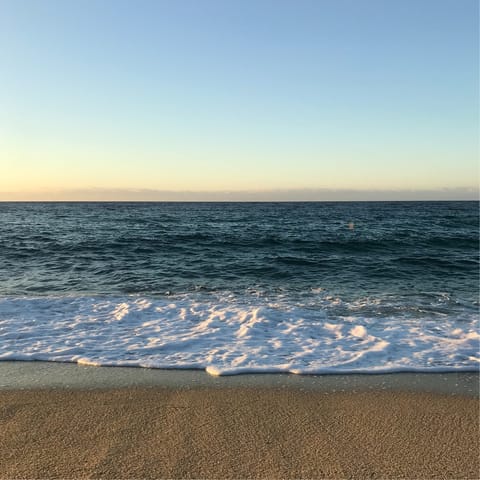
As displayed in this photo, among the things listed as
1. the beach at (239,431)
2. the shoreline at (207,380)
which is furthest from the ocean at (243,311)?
the beach at (239,431)

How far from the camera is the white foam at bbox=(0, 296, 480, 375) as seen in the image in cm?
517

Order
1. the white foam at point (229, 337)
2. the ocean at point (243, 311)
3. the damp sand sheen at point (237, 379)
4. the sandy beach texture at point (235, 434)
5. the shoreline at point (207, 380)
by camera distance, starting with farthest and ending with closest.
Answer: the ocean at point (243, 311) < the white foam at point (229, 337) < the shoreline at point (207, 380) < the damp sand sheen at point (237, 379) < the sandy beach texture at point (235, 434)

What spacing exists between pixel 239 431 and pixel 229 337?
2.83m

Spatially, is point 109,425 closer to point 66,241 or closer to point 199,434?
point 199,434

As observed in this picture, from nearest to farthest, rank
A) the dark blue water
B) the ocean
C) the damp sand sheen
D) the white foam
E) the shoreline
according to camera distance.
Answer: the damp sand sheen → the shoreline → the white foam → the ocean → the dark blue water

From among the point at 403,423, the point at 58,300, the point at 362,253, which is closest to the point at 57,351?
the point at 58,300

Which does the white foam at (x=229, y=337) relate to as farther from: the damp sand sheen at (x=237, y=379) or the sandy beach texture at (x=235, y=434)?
the sandy beach texture at (x=235, y=434)

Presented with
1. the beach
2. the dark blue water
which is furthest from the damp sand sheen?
the dark blue water

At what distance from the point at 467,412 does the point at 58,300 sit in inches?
292

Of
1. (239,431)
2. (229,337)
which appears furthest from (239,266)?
(239,431)

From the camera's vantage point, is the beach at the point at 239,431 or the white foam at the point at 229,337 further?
the white foam at the point at 229,337

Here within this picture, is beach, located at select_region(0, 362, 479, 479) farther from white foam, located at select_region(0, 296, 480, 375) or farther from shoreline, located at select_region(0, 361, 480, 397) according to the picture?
white foam, located at select_region(0, 296, 480, 375)

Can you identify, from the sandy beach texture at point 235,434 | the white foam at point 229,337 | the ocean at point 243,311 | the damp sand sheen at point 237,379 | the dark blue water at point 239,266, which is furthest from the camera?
the dark blue water at point 239,266

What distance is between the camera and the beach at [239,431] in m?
2.95
